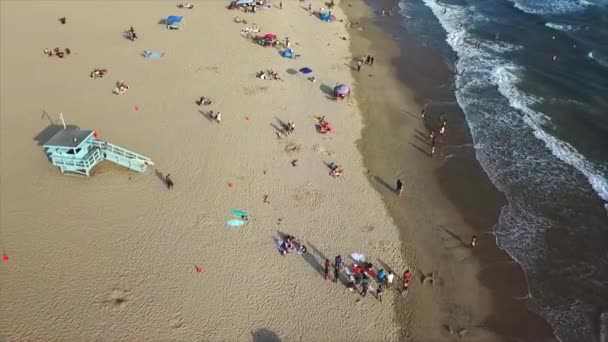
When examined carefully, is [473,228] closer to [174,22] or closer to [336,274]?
[336,274]

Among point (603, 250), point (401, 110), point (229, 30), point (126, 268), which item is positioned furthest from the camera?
point (229, 30)

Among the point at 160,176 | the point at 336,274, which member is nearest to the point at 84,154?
the point at 160,176

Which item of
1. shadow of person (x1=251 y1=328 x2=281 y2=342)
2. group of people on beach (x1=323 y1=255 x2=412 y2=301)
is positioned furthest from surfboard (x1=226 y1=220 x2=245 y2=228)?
shadow of person (x1=251 y1=328 x2=281 y2=342)

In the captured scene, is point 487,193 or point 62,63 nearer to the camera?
point 487,193

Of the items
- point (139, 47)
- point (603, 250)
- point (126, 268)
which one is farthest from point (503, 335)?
point (139, 47)

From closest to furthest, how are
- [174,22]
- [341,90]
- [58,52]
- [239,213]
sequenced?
1. [239,213]
2. [341,90]
3. [58,52]
4. [174,22]

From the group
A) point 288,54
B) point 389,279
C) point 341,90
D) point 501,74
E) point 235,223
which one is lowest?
point 235,223

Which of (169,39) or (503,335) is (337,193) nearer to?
(503,335)

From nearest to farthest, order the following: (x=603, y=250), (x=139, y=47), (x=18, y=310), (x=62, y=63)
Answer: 1. (x=18, y=310)
2. (x=603, y=250)
3. (x=62, y=63)
4. (x=139, y=47)
